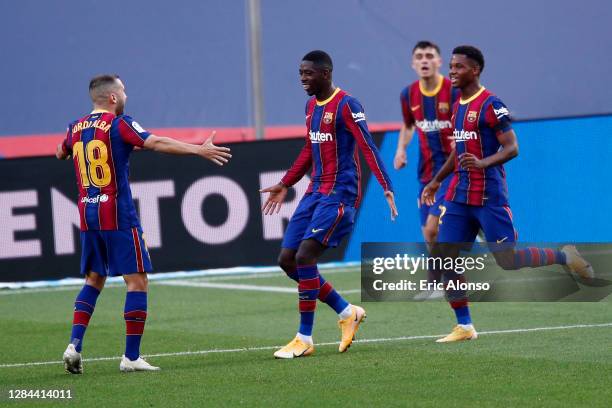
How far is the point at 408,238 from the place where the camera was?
666 inches

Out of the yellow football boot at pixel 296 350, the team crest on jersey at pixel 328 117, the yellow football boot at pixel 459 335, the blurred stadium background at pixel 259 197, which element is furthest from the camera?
the yellow football boot at pixel 459 335

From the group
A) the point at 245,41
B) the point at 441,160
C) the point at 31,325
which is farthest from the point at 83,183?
the point at 245,41

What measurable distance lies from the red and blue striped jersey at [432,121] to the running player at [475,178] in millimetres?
3424

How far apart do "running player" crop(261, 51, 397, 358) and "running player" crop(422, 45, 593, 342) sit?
0.68 m

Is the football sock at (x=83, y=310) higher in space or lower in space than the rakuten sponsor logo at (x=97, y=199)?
lower

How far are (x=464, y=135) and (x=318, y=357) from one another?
2.07 metres

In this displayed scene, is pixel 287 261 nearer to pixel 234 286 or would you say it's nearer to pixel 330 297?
pixel 330 297

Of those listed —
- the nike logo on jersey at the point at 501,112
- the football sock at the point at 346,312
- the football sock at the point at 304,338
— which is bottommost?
the football sock at the point at 304,338

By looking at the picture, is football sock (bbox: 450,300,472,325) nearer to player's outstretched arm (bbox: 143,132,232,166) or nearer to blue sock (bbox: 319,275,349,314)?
blue sock (bbox: 319,275,349,314)

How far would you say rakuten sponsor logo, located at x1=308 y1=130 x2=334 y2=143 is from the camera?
9.98 m

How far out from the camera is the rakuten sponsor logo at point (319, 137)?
9984 mm

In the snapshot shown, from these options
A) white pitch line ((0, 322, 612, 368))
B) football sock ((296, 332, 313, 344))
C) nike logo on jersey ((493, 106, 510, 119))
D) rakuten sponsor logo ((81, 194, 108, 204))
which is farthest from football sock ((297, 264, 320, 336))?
nike logo on jersey ((493, 106, 510, 119))

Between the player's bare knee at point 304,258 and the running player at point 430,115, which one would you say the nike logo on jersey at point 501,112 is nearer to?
the player's bare knee at point 304,258

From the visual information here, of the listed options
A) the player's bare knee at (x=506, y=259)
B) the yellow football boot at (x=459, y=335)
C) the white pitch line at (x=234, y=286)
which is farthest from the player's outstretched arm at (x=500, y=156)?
the white pitch line at (x=234, y=286)
